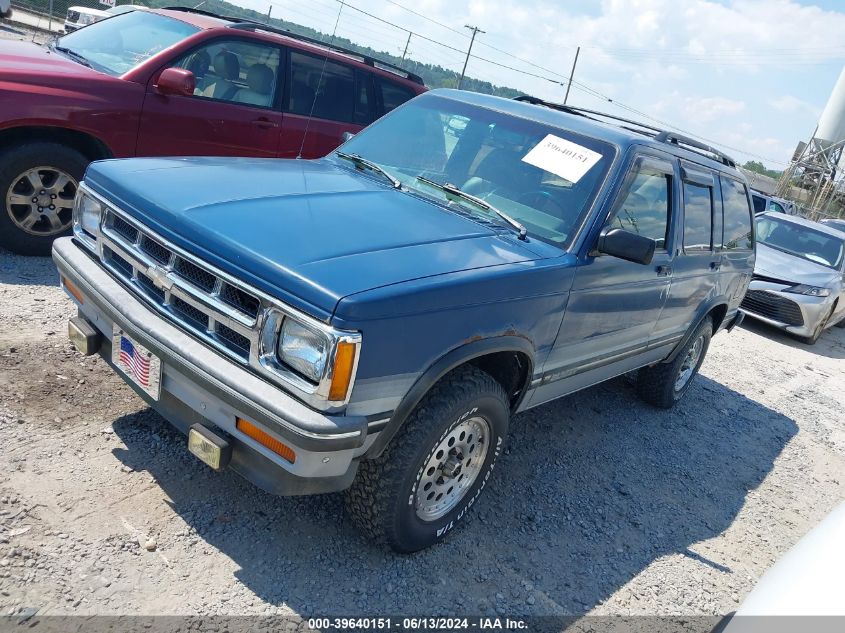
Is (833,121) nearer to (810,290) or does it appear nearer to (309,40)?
(810,290)

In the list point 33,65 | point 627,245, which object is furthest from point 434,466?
point 33,65

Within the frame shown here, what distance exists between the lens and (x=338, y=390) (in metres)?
2.38

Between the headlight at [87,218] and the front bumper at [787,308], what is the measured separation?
8867 mm

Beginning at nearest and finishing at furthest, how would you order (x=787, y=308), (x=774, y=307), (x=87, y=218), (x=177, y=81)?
(x=87, y=218)
(x=177, y=81)
(x=787, y=308)
(x=774, y=307)

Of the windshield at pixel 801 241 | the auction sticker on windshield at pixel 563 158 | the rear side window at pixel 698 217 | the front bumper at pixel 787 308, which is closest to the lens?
the auction sticker on windshield at pixel 563 158

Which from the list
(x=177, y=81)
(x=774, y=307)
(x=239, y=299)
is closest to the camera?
(x=239, y=299)

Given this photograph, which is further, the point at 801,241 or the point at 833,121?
the point at 833,121

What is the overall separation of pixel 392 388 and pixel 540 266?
1.03m

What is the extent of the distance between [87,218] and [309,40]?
3.98 metres

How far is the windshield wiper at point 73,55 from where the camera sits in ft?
18.4

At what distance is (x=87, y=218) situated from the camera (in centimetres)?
333

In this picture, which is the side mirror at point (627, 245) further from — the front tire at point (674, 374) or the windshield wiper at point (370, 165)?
the front tire at point (674, 374)

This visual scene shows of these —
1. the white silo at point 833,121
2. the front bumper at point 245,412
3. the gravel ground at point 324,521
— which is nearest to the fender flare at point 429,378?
the front bumper at point 245,412

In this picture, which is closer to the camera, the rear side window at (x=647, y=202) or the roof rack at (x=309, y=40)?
the rear side window at (x=647, y=202)
